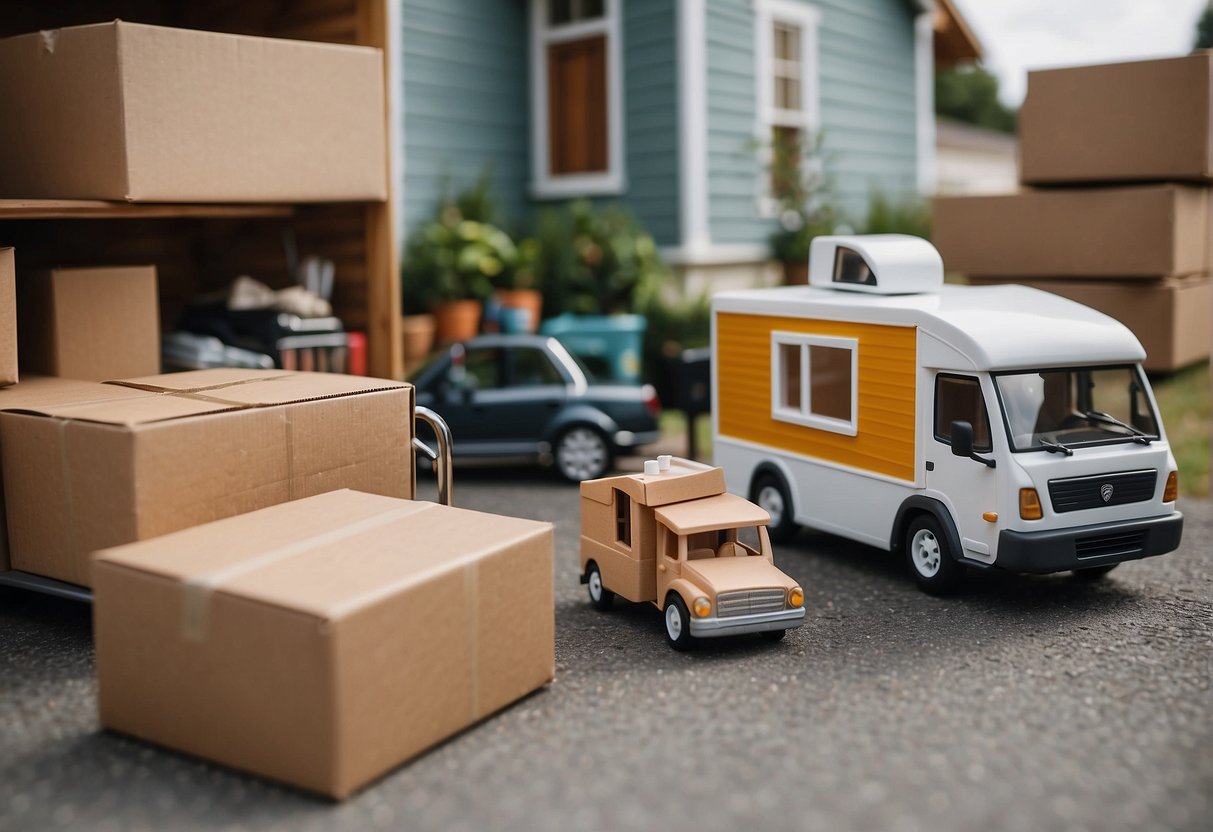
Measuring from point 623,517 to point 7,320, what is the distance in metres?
3.71

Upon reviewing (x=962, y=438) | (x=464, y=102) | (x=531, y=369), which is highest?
(x=464, y=102)

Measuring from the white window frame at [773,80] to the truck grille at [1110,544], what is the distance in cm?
937

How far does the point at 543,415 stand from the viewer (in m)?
10.8

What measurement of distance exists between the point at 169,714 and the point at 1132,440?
534cm

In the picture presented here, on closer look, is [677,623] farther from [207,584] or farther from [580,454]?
[580,454]

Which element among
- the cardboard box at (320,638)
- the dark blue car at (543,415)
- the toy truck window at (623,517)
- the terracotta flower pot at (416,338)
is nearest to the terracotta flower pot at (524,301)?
the terracotta flower pot at (416,338)

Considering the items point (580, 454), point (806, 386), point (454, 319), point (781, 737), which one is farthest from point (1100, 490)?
point (454, 319)

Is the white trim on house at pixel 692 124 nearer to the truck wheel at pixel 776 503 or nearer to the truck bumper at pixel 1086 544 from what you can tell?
the truck wheel at pixel 776 503

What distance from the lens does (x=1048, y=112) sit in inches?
370

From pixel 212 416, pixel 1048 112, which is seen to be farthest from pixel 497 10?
pixel 212 416

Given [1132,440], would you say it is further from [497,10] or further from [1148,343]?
[497,10]

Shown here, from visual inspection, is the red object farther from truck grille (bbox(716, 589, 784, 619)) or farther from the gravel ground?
truck grille (bbox(716, 589, 784, 619))

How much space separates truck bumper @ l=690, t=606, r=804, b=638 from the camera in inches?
233

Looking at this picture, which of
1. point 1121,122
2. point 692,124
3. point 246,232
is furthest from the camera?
point 692,124
